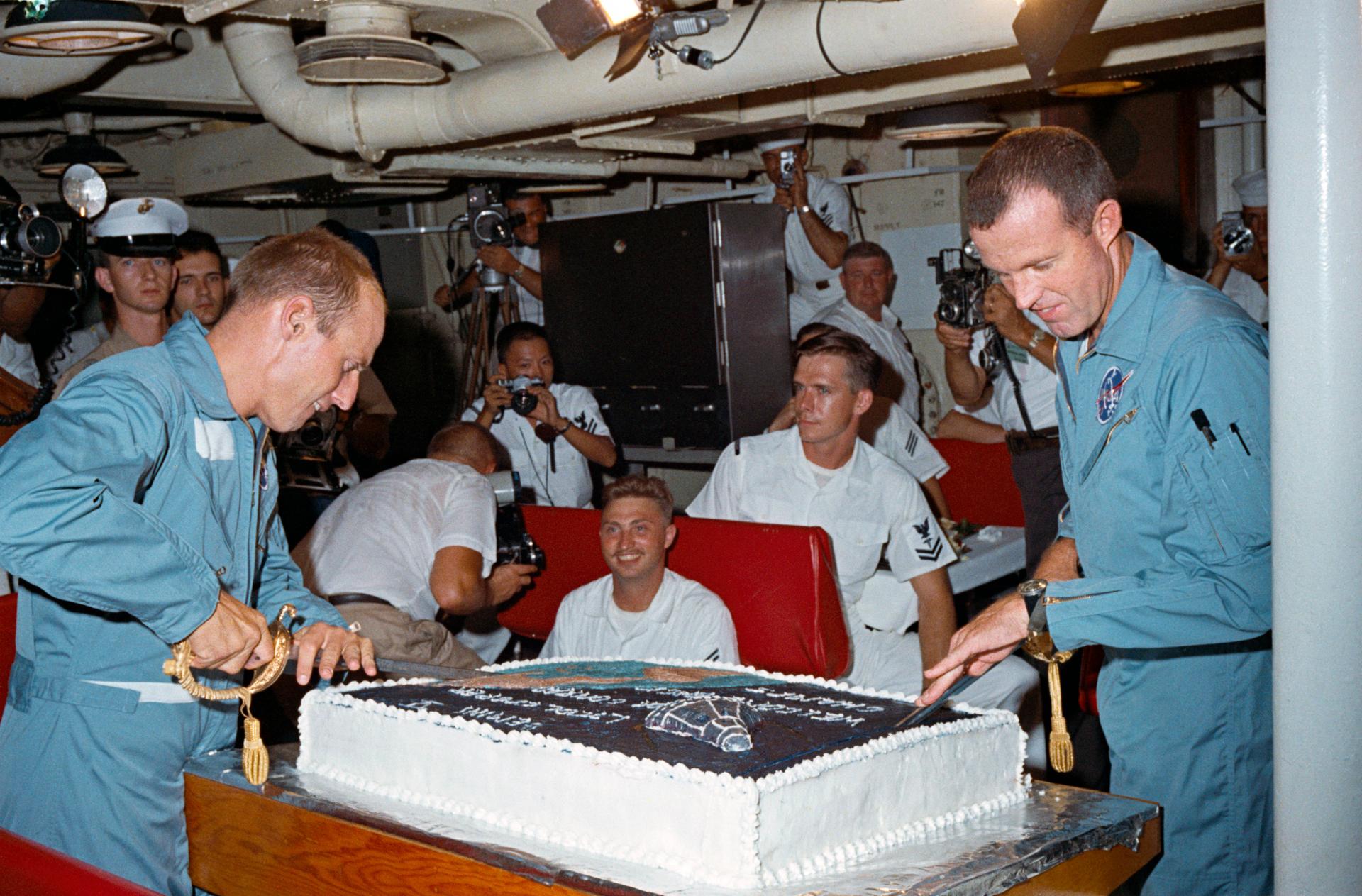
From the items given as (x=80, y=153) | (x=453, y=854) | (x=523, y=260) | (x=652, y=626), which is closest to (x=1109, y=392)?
(x=453, y=854)

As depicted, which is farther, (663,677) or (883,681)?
(883,681)

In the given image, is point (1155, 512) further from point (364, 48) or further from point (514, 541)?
point (364, 48)

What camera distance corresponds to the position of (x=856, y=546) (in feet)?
12.7

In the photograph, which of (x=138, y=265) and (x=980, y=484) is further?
(x=980, y=484)

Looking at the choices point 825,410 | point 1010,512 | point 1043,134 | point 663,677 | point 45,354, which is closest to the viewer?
point 1043,134

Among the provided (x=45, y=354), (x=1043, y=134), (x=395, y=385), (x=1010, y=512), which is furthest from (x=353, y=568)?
(x=395, y=385)

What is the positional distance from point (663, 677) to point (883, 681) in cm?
179

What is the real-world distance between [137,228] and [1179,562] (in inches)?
148

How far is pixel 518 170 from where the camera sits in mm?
6387

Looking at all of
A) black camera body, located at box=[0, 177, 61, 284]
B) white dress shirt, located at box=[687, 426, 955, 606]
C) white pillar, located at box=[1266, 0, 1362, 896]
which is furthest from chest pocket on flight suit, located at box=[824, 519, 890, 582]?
black camera body, located at box=[0, 177, 61, 284]

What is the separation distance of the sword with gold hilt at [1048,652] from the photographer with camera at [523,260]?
5208mm

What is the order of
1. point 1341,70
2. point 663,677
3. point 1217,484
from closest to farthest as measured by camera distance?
point 1341,70
point 1217,484
point 663,677

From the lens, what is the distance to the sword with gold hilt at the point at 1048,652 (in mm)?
1779

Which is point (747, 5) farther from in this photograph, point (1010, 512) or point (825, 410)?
point (1010, 512)
